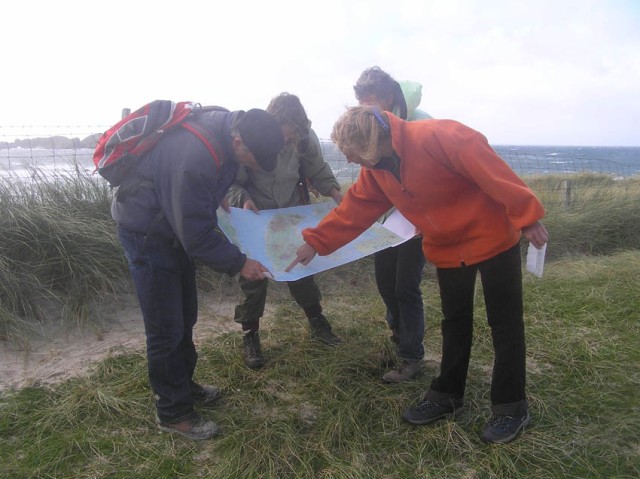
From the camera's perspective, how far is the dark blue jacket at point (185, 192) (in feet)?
7.64

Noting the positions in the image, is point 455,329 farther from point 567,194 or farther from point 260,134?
point 567,194

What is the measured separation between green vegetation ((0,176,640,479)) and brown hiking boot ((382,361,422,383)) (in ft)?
0.23

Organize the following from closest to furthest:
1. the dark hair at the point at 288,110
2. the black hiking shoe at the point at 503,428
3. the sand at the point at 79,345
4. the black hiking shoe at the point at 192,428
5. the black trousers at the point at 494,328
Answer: the black trousers at the point at 494,328 < the black hiking shoe at the point at 503,428 < the black hiking shoe at the point at 192,428 < the dark hair at the point at 288,110 < the sand at the point at 79,345

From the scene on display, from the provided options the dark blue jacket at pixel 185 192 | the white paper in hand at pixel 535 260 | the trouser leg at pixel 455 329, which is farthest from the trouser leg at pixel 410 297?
the dark blue jacket at pixel 185 192

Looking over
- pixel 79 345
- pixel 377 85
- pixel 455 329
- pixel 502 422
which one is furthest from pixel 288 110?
pixel 79 345

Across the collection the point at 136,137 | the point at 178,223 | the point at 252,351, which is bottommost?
the point at 252,351

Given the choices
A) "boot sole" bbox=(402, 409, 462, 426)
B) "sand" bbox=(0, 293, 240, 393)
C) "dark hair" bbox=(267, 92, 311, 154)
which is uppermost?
"dark hair" bbox=(267, 92, 311, 154)

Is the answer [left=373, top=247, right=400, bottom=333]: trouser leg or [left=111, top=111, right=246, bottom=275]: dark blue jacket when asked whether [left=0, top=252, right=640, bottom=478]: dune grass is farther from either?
[left=111, top=111, right=246, bottom=275]: dark blue jacket

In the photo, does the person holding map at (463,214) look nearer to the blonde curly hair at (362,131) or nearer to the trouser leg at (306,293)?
the blonde curly hair at (362,131)

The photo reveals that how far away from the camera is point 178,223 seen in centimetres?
236

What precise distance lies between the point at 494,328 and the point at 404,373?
3.02 ft

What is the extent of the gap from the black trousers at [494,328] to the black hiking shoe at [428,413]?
4 cm

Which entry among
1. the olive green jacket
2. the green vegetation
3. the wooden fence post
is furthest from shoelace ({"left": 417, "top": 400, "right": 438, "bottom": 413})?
the wooden fence post

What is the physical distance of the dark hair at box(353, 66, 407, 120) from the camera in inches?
116
